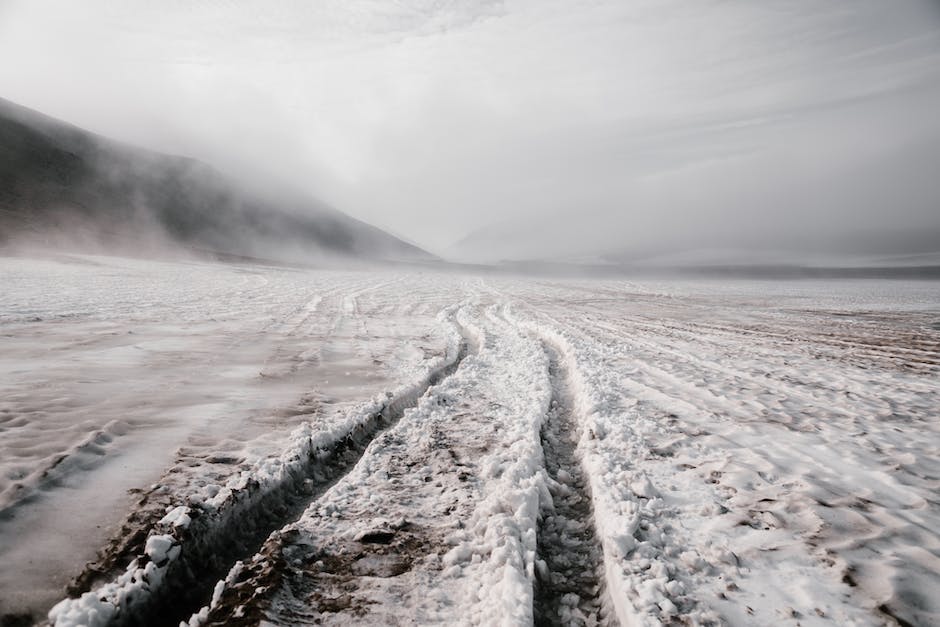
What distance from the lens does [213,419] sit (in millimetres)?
6312

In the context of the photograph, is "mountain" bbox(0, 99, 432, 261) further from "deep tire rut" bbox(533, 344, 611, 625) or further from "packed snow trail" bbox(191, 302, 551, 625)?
"deep tire rut" bbox(533, 344, 611, 625)

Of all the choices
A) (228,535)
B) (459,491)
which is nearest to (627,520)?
(459,491)

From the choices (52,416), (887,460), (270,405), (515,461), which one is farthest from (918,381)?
(52,416)

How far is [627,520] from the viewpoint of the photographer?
4.01m

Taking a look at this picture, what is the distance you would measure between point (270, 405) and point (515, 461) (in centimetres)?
397

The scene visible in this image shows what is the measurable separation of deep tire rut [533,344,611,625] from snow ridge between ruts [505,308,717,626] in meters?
0.10

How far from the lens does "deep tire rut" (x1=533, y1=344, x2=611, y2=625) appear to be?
3.16 m

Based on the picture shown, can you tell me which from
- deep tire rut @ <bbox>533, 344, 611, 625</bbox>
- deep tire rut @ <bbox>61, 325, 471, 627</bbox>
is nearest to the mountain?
deep tire rut @ <bbox>61, 325, 471, 627</bbox>

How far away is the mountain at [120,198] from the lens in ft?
338

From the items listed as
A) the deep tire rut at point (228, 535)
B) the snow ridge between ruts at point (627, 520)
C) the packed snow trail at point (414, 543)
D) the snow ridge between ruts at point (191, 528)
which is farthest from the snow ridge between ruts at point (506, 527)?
the snow ridge between ruts at point (191, 528)

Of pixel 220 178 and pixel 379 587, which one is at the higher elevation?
pixel 220 178

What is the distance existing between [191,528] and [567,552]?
295 cm

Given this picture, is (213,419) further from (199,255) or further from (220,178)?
(220,178)

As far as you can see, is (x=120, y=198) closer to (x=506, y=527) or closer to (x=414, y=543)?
(x=414, y=543)
